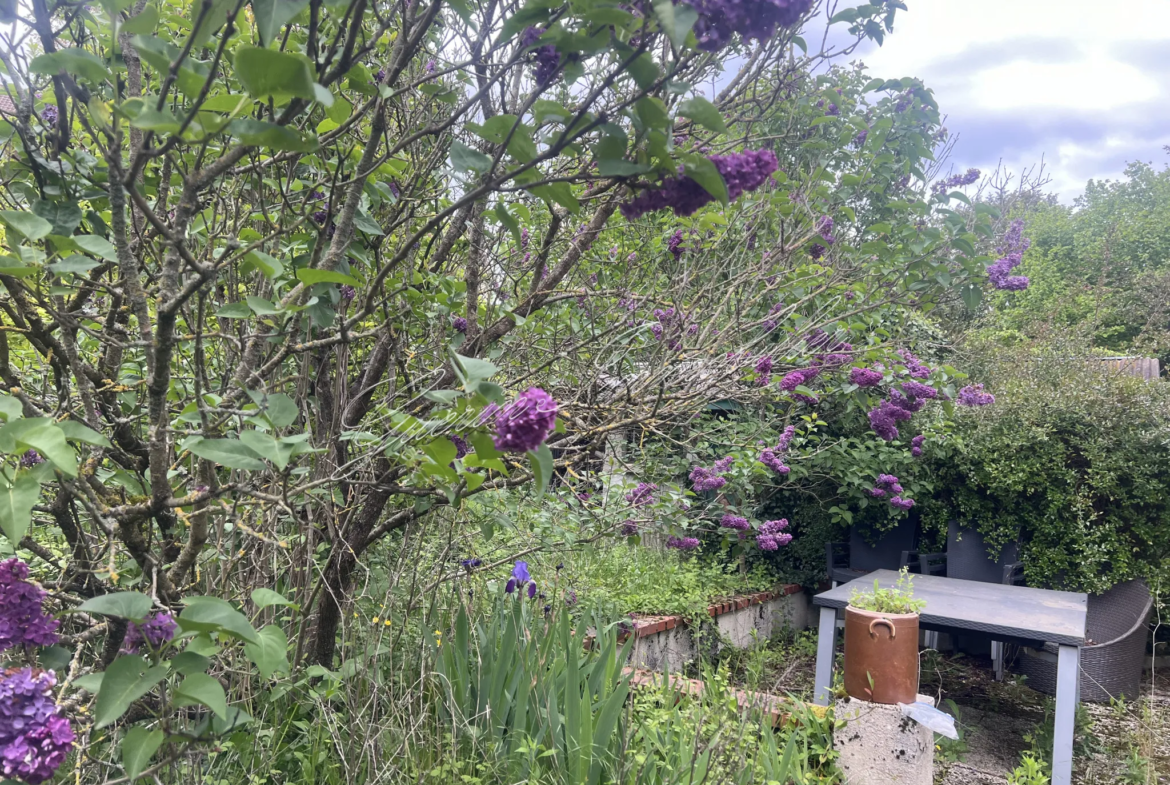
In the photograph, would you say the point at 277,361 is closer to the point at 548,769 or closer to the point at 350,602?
the point at 350,602

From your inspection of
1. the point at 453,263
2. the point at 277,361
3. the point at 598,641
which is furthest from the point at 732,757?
the point at 453,263

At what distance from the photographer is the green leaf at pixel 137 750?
83cm

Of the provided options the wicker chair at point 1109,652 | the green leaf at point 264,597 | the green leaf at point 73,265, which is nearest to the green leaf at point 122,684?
the green leaf at point 264,597

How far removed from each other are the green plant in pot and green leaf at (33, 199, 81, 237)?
8.10ft

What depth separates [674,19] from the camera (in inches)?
26.4

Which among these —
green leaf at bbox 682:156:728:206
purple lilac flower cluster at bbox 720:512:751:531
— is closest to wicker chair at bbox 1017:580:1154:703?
purple lilac flower cluster at bbox 720:512:751:531

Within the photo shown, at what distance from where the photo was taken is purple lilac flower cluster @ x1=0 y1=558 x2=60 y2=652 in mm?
867

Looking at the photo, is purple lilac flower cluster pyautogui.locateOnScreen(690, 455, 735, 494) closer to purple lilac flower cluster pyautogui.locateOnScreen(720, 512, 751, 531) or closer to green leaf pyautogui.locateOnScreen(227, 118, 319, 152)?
purple lilac flower cluster pyautogui.locateOnScreen(720, 512, 751, 531)

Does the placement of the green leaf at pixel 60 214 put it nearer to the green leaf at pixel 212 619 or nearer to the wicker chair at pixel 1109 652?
the green leaf at pixel 212 619

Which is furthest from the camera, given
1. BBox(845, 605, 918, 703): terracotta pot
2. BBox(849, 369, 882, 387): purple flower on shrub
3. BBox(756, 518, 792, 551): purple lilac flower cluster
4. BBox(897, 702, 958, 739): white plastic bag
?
BBox(756, 518, 792, 551): purple lilac flower cluster

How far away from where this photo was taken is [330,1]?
0.77 m

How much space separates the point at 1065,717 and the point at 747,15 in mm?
3087

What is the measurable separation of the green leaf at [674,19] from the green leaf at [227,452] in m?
0.62

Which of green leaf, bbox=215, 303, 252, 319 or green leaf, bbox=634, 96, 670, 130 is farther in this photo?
green leaf, bbox=215, 303, 252, 319
